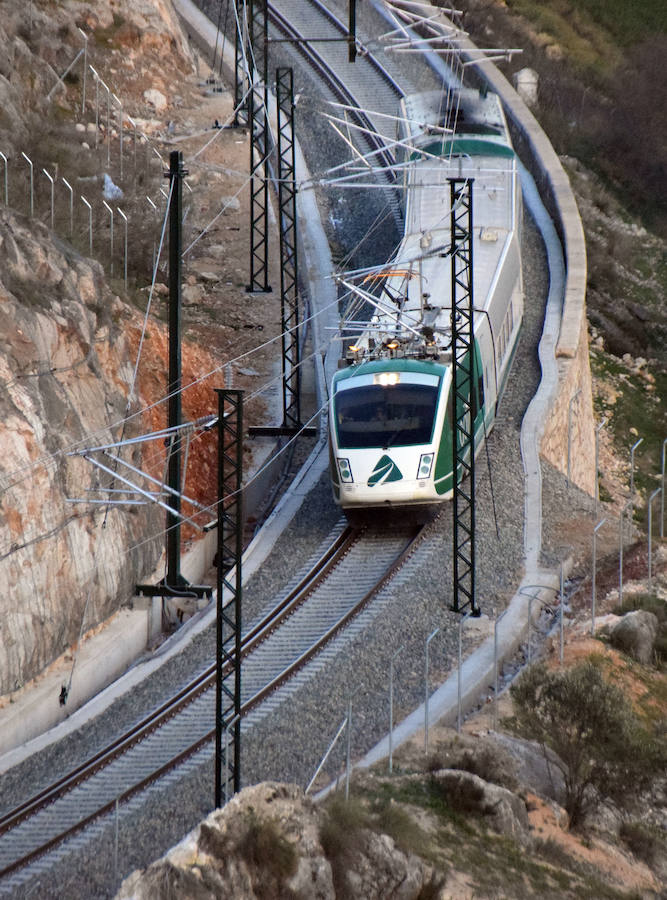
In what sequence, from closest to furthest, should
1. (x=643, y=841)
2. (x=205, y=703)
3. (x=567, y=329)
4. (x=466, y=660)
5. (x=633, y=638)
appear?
(x=643, y=841) → (x=205, y=703) → (x=466, y=660) → (x=633, y=638) → (x=567, y=329)

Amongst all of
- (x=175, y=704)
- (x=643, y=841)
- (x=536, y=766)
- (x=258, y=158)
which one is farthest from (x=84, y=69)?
(x=643, y=841)

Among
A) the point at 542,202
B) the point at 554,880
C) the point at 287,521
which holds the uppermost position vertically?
the point at 542,202

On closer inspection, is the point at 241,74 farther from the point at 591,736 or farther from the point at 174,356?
the point at 591,736

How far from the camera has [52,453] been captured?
1280 inches

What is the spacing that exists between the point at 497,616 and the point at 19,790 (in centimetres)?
1015

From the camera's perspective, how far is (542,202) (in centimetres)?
5778

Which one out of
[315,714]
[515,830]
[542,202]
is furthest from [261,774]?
[542,202]

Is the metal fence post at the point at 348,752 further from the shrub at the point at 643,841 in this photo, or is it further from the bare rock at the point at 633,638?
the bare rock at the point at 633,638

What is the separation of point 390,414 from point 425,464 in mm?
1280

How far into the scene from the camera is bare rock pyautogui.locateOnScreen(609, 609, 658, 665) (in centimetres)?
3172

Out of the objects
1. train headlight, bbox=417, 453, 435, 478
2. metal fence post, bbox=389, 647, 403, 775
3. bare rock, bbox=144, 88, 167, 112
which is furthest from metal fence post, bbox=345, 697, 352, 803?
bare rock, bbox=144, 88, 167, 112

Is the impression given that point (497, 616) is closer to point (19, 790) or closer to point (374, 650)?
point (374, 650)

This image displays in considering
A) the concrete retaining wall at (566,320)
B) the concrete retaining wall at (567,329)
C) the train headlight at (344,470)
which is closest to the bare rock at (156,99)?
the concrete retaining wall at (566,320)

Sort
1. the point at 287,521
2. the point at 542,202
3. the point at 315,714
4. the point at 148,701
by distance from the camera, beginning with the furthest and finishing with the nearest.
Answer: the point at 542,202 → the point at 287,521 → the point at 148,701 → the point at 315,714
